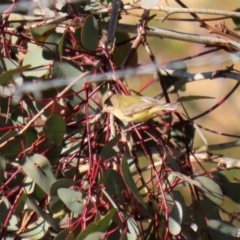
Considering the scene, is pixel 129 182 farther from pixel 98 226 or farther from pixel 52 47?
pixel 52 47

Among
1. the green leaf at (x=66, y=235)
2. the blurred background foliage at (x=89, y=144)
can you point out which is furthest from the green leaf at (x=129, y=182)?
the green leaf at (x=66, y=235)

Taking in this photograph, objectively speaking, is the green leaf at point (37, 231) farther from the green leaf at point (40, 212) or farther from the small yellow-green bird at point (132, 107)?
the small yellow-green bird at point (132, 107)

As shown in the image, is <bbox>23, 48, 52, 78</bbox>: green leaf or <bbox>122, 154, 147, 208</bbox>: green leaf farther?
<bbox>23, 48, 52, 78</bbox>: green leaf

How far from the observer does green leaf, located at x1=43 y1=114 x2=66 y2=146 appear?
2.92 feet

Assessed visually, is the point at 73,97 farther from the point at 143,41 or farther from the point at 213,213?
the point at 213,213

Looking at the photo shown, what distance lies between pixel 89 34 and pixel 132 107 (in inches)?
5.1

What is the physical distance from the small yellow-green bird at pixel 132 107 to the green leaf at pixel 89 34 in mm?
80

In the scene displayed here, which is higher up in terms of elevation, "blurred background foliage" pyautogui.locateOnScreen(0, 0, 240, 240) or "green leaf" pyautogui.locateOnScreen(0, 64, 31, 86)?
"green leaf" pyautogui.locateOnScreen(0, 64, 31, 86)

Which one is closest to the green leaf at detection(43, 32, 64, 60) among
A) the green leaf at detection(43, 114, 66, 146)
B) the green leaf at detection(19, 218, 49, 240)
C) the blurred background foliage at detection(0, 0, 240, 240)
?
the blurred background foliage at detection(0, 0, 240, 240)

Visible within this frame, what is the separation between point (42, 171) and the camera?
91 centimetres

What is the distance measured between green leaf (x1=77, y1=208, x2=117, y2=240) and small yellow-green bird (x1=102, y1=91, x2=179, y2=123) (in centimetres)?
14

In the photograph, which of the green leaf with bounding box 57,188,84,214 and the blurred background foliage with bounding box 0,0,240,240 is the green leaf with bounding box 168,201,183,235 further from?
the green leaf with bounding box 57,188,84,214

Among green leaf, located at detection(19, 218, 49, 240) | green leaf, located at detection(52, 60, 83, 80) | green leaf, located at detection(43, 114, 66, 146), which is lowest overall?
green leaf, located at detection(19, 218, 49, 240)

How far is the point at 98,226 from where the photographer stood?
2.80ft
